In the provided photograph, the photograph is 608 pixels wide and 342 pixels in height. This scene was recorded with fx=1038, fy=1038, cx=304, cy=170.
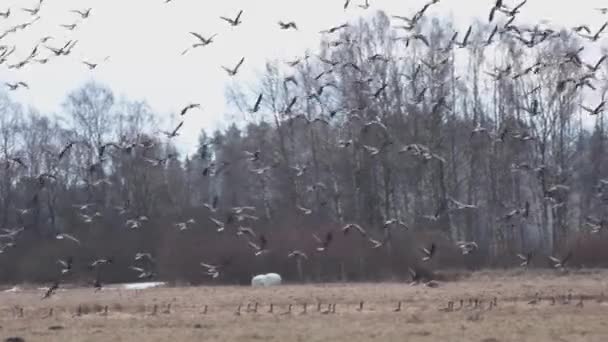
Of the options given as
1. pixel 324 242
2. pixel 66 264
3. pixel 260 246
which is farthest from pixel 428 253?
pixel 66 264

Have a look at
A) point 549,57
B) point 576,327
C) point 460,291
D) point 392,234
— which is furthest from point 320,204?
point 576,327

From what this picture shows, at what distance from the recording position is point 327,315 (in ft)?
91.0

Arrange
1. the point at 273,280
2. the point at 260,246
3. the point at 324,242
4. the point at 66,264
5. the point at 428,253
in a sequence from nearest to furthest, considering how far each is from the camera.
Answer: the point at 273,280
the point at 428,253
the point at 324,242
the point at 260,246
the point at 66,264

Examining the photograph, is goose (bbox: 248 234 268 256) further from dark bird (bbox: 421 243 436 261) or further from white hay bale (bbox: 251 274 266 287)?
dark bird (bbox: 421 243 436 261)

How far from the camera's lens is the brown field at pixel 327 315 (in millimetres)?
22234

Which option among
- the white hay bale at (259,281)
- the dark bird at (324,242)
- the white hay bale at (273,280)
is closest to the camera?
the white hay bale at (259,281)

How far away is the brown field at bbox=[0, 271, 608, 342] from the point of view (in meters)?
22.2

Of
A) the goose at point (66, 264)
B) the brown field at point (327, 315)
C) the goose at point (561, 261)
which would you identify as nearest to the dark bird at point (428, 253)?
the brown field at point (327, 315)

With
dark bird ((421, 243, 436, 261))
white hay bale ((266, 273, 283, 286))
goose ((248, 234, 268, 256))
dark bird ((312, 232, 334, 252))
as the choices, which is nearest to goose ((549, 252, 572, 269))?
dark bird ((421, 243, 436, 261))

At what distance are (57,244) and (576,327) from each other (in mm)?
40894

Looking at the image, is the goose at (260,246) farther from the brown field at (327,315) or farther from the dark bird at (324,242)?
the brown field at (327,315)

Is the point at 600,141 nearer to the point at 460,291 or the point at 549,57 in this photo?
the point at 549,57

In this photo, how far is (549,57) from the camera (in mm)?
51219

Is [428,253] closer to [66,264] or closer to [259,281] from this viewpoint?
[259,281]
